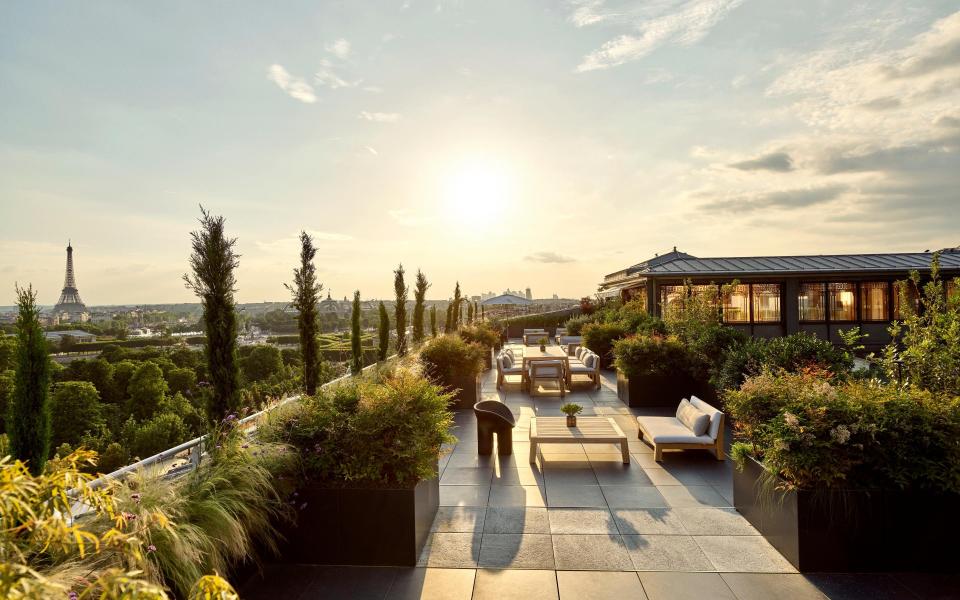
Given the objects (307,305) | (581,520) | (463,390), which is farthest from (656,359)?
(307,305)

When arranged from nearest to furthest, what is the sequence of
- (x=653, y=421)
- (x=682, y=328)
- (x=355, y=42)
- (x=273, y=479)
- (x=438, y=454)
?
(x=273, y=479) → (x=438, y=454) → (x=653, y=421) → (x=355, y=42) → (x=682, y=328)

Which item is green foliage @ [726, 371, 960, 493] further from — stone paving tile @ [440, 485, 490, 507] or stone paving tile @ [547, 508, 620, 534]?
stone paving tile @ [440, 485, 490, 507]

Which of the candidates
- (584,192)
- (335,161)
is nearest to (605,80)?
(584,192)

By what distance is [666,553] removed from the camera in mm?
3838

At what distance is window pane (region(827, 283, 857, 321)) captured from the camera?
1822 centimetres

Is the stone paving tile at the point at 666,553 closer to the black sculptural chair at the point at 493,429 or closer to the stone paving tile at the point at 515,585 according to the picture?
the stone paving tile at the point at 515,585

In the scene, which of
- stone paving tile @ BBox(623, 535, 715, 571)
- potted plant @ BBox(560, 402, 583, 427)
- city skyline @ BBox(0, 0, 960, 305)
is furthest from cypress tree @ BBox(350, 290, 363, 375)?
stone paving tile @ BBox(623, 535, 715, 571)

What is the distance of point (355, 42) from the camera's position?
309 inches

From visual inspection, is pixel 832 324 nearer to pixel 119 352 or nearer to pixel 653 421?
pixel 653 421

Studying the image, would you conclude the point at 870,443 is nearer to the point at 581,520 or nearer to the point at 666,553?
the point at 666,553

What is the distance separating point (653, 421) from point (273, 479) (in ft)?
16.6

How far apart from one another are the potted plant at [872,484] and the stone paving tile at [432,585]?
2.47m

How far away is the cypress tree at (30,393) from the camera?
4121 millimetres

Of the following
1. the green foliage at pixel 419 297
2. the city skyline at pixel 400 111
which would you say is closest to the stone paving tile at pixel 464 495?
the city skyline at pixel 400 111
